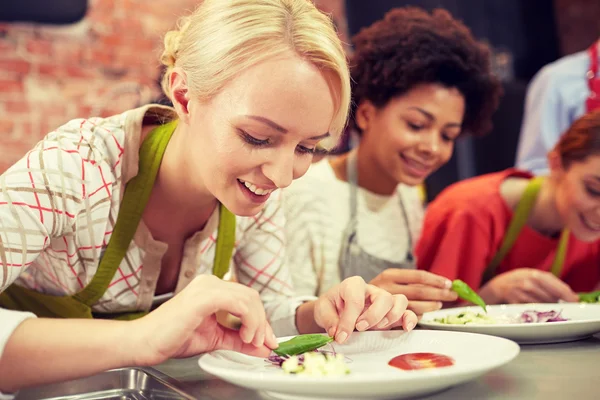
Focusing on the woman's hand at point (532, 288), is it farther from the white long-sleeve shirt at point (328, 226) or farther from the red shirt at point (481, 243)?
the white long-sleeve shirt at point (328, 226)

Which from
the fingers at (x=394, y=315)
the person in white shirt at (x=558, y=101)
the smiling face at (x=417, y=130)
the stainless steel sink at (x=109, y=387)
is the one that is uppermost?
the person in white shirt at (x=558, y=101)

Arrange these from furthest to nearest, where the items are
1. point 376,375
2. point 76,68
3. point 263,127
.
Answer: point 76,68, point 263,127, point 376,375

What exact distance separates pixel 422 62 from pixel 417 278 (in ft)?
2.90

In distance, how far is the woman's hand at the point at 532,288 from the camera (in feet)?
5.05

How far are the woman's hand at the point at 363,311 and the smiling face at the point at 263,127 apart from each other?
21 cm

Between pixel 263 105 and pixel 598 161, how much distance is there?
1277mm

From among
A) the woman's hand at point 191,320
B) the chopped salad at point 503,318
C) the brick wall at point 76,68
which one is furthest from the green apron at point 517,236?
the brick wall at point 76,68

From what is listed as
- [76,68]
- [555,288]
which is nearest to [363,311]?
[555,288]

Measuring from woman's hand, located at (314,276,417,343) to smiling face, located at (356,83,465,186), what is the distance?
2.95 feet

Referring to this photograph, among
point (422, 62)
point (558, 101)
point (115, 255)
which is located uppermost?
point (558, 101)

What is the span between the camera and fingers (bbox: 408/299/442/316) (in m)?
1.27

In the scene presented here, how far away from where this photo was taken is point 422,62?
1.97m

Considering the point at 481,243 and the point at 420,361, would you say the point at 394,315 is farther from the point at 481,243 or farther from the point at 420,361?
the point at 481,243

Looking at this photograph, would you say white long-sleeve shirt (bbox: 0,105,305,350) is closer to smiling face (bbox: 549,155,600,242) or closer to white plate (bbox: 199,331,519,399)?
white plate (bbox: 199,331,519,399)
